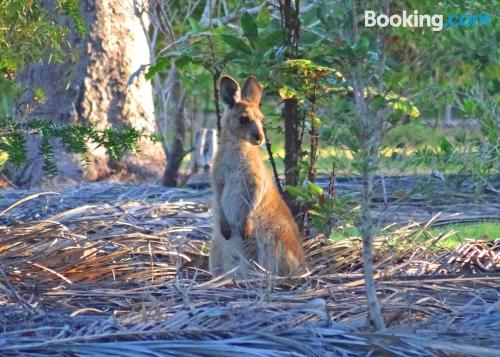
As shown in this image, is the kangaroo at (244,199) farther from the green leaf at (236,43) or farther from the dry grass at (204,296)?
the green leaf at (236,43)

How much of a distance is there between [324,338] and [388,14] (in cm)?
147

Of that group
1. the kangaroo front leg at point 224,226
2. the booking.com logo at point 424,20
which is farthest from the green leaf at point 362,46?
the kangaroo front leg at point 224,226

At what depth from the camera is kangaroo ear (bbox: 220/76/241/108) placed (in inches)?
277

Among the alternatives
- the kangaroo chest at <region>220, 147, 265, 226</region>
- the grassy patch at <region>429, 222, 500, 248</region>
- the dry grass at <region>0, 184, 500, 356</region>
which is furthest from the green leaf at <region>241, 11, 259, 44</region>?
the grassy patch at <region>429, 222, 500, 248</region>

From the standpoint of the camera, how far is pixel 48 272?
6.06 metres

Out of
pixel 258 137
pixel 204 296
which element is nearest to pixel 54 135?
pixel 204 296

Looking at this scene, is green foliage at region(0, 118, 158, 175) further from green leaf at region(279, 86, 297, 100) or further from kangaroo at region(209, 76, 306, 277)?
kangaroo at region(209, 76, 306, 277)

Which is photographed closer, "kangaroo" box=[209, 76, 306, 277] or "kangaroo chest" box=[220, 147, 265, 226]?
"kangaroo" box=[209, 76, 306, 277]

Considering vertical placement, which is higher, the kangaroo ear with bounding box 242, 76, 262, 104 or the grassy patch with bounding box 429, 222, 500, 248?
the kangaroo ear with bounding box 242, 76, 262, 104

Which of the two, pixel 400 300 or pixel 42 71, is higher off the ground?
pixel 42 71

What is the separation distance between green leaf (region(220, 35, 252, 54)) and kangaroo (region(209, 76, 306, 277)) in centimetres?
39

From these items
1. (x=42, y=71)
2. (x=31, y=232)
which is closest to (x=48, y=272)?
(x=31, y=232)

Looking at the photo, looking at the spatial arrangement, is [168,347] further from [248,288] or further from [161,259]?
[161,259]

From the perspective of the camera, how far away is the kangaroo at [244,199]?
685 cm
